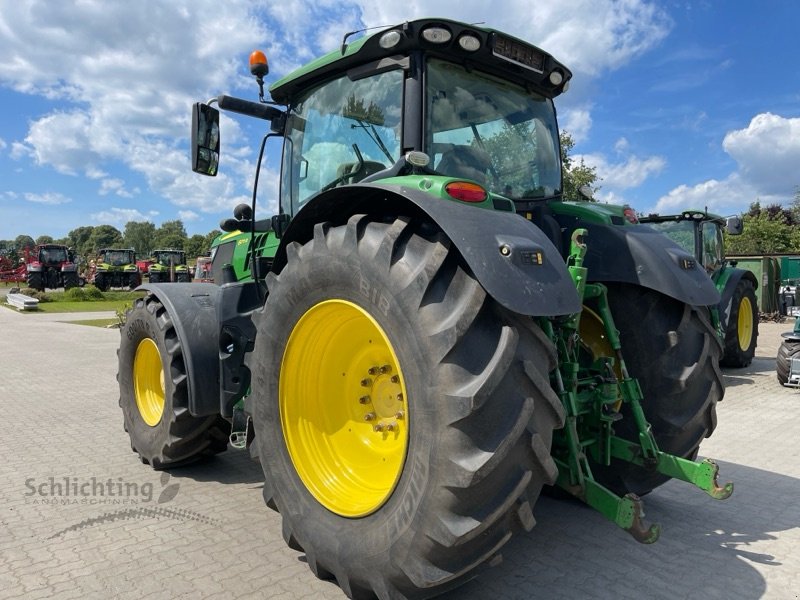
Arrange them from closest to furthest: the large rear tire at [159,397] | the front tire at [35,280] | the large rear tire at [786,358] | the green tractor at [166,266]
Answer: the large rear tire at [159,397] < the large rear tire at [786,358] < the front tire at [35,280] < the green tractor at [166,266]

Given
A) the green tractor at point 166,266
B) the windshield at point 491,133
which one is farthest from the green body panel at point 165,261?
the windshield at point 491,133

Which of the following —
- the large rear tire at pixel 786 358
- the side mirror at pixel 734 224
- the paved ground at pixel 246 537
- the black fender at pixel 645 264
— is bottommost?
the paved ground at pixel 246 537

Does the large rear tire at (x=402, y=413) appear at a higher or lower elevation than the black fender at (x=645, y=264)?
lower

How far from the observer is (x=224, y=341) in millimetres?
3701

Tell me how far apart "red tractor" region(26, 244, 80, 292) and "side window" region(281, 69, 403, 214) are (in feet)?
104

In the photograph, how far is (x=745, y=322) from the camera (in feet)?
33.9

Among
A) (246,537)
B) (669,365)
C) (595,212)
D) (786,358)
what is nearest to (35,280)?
(246,537)

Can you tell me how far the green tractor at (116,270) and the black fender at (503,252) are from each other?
33.4 metres

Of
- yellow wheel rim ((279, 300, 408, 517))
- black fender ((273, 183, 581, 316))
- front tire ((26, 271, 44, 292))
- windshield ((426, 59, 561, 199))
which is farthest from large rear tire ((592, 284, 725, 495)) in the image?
front tire ((26, 271, 44, 292))

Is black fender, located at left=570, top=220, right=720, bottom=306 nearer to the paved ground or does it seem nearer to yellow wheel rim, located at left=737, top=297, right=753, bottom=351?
the paved ground

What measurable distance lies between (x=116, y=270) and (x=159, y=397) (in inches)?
1237

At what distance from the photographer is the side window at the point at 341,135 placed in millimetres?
3037

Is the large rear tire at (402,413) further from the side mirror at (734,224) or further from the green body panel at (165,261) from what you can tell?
the green body panel at (165,261)

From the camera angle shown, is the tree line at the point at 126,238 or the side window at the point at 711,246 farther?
the tree line at the point at 126,238
